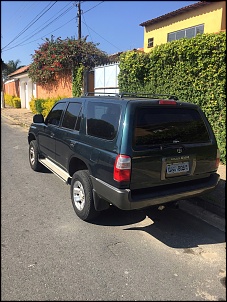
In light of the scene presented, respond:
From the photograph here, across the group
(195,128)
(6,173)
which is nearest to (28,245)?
(195,128)

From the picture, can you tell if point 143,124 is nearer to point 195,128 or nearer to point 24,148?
point 195,128

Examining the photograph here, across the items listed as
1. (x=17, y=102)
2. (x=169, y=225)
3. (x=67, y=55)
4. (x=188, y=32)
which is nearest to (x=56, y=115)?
(x=169, y=225)

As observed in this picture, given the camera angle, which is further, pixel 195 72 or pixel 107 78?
pixel 107 78

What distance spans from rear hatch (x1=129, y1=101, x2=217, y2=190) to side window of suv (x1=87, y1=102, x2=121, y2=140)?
267 mm

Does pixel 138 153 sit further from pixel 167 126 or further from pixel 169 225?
pixel 169 225

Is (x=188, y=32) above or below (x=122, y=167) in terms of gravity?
above

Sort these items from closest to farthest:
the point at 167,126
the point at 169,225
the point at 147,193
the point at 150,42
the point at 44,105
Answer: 1. the point at 147,193
2. the point at 167,126
3. the point at 169,225
4. the point at 44,105
5. the point at 150,42

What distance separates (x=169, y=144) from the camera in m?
3.29

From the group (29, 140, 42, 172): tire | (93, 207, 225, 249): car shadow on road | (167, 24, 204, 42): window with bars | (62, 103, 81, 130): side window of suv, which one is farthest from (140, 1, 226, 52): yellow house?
(93, 207, 225, 249): car shadow on road

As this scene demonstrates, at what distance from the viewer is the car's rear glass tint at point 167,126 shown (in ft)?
10.4

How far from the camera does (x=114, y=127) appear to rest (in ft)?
10.7

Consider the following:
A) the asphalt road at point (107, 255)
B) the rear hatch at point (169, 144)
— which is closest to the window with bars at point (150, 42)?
the rear hatch at point (169, 144)

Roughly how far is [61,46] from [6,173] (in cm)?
1118

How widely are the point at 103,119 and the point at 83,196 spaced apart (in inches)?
43.7
